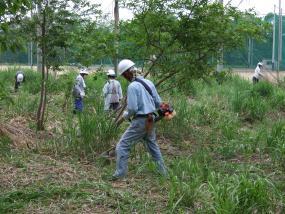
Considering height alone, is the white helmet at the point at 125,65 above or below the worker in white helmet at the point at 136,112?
above

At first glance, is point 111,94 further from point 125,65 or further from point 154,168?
point 154,168

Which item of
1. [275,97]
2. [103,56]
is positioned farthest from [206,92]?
[103,56]

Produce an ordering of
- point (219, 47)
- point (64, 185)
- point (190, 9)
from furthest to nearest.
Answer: point (219, 47), point (190, 9), point (64, 185)

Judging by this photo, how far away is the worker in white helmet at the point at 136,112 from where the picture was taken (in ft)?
20.5

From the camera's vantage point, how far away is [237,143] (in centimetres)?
865

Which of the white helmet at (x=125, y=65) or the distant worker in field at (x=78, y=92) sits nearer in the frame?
the white helmet at (x=125, y=65)

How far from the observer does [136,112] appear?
6270 millimetres

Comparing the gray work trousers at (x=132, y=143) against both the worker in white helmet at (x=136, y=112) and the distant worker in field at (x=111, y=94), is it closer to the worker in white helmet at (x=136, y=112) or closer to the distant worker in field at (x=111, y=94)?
the worker in white helmet at (x=136, y=112)

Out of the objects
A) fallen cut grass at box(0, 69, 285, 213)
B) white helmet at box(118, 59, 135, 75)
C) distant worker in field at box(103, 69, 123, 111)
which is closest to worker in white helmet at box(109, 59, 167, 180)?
white helmet at box(118, 59, 135, 75)

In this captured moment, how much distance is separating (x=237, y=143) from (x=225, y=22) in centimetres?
205

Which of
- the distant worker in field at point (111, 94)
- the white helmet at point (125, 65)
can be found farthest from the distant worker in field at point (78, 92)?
the white helmet at point (125, 65)

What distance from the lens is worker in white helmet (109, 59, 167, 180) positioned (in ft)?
20.5

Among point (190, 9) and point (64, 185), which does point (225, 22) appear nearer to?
point (190, 9)

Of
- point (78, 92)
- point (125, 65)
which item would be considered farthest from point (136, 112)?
point (78, 92)
